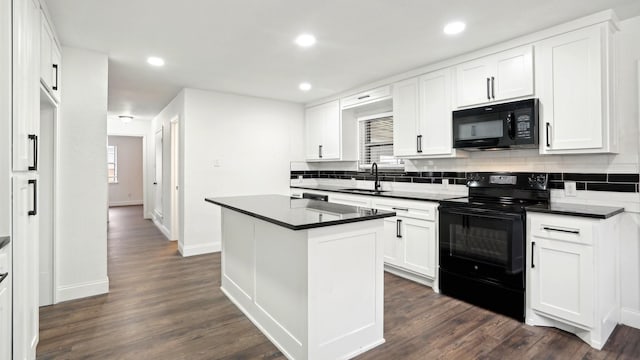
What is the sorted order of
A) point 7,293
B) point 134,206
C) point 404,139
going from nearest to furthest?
point 7,293
point 404,139
point 134,206

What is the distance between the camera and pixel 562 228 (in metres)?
2.37

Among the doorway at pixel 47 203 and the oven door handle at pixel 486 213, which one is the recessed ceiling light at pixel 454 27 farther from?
the doorway at pixel 47 203

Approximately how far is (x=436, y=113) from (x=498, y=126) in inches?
28.9

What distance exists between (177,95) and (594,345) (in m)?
5.58

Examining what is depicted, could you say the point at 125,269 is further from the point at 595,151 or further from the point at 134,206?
the point at 134,206

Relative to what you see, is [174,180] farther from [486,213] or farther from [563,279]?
[563,279]

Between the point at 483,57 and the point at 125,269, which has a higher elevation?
the point at 483,57

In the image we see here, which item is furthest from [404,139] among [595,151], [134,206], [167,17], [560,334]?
[134,206]

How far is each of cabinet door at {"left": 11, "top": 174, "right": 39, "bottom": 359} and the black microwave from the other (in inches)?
134

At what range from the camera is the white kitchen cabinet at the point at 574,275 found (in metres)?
2.26

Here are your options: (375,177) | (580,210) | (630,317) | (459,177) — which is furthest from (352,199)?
(630,317)

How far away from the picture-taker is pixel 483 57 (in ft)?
10.3

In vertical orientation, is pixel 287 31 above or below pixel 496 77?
above

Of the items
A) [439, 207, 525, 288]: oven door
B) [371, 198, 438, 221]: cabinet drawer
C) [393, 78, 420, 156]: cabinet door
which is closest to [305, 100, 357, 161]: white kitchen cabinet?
[393, 78, 420, 156]: cabinet door
